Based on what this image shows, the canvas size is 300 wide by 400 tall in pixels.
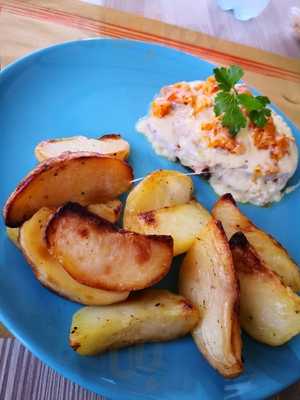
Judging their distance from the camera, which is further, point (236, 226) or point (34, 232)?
point (236, 226)

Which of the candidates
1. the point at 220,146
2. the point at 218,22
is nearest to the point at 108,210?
the point at 220,146

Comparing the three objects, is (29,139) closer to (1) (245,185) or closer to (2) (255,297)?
(1) (245,185)

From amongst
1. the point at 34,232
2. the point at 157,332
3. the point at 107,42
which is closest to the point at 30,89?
the point at 107,42

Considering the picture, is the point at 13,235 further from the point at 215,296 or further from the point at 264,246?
the point at 264,246

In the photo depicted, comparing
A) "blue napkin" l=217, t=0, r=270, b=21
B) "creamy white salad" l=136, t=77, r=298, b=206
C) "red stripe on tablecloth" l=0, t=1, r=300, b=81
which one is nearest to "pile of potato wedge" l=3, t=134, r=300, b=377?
"creamy white salad" l=136, t=77, r=298, b=206

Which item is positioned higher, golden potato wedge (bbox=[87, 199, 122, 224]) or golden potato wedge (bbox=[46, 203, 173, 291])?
golden potato wedge (bbox=[46, 203, 173, 291])

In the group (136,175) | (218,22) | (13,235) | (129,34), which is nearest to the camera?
(13,235)

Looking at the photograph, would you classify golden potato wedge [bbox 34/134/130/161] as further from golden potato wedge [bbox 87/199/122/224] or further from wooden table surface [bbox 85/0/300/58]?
wooden table surface [bbox 85/0/300/58]
